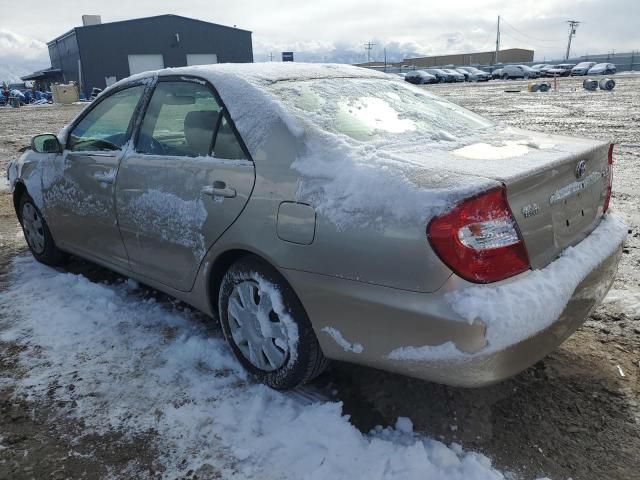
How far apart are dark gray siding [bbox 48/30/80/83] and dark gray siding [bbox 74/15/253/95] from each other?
4.81 ft

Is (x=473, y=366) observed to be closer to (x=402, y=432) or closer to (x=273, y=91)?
(x=402, y=432)

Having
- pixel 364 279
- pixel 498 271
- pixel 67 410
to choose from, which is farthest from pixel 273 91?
pixel 67 410

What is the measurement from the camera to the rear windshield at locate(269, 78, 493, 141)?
8.36 feet

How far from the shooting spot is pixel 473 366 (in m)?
1.93

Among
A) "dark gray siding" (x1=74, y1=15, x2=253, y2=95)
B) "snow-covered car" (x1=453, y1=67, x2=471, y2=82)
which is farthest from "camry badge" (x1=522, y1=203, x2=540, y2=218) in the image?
"snow-covered car" (x1=453, y1=67, x2=471, y2=82)

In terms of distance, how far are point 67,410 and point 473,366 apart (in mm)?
1962

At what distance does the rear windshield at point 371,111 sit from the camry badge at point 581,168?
2.00ft

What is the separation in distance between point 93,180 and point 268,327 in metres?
1.77

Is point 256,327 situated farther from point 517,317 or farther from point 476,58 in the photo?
point 476,58

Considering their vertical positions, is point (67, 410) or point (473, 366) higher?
point (473, 366)

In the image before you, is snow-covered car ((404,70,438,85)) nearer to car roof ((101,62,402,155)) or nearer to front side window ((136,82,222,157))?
car roof ((101,62,402,155))

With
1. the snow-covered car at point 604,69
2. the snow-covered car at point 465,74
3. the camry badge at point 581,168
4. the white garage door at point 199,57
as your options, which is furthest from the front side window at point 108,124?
the snow-covered car at point 604,69

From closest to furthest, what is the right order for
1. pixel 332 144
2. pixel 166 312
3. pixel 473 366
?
1. pixel 473 366
2. pixel 332 144
3. pixel 166 312

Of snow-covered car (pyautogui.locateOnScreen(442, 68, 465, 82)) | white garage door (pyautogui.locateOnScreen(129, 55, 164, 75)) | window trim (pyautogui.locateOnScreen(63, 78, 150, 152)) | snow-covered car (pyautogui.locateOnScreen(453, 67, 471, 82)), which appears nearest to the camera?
window trim (pyautogui.locateOnScreen(63, 78, 150, 152))
